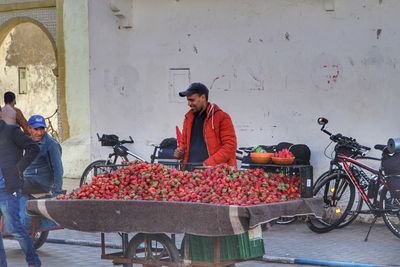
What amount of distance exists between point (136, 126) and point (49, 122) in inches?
247

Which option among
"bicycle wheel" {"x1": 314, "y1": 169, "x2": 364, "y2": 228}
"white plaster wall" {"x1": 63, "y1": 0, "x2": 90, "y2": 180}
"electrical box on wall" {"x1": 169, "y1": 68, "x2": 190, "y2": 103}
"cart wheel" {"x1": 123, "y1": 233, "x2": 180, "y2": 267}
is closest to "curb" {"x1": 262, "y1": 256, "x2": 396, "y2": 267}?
"bicycle wheel" {"x1": 314, "y1": 169, "x2": 364, "y2": 228}

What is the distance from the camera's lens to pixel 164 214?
7254 millimetres

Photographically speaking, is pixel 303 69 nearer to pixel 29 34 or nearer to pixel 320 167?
pixel 320 167

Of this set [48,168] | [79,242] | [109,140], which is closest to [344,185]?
[79,242]

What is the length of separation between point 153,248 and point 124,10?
269 inches

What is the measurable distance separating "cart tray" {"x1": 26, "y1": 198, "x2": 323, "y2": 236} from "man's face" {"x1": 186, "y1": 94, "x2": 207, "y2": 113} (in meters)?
1.64

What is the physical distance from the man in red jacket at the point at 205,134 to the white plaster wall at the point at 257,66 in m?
3.78

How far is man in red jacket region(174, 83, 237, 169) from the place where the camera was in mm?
8688

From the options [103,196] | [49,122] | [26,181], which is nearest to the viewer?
[103,196]

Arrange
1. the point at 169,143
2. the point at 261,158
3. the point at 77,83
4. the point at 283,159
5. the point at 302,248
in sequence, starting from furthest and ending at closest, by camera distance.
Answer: the point at 77,83 < the point at 169,143 < the point at 302,248 < the point at 261,158 < the point at 283,159

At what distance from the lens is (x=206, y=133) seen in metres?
8.83

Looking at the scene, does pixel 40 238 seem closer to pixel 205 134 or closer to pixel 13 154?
pixel 13 154

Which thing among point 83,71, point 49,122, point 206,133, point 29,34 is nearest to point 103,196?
point 206,133

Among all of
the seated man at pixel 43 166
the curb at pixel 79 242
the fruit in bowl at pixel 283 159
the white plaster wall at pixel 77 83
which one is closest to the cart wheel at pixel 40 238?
the seated man at pixel 43 166
